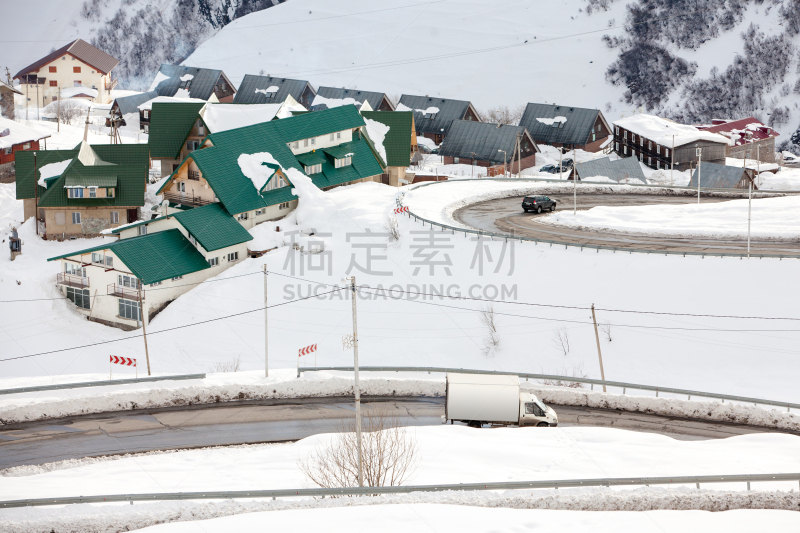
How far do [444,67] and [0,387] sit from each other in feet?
416

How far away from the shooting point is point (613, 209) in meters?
61.6

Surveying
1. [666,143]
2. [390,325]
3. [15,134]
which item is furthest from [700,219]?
[15,134]

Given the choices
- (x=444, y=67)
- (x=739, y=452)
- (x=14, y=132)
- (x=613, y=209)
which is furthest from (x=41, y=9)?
(x=739, y=452)

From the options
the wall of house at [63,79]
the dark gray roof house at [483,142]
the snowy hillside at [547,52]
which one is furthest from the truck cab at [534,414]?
the wall of house at [63,79]

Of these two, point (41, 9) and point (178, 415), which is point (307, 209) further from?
point (41, 9)

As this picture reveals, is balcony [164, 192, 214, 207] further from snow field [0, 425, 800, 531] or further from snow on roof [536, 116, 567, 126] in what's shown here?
snow on roof [536, 116, 567, 126]

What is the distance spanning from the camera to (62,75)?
12700 cm

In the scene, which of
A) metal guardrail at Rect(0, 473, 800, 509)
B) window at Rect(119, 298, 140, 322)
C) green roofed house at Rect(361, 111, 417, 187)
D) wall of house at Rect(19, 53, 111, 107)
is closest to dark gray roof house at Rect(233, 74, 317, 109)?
wall of house at Rect(19, 53, 111, 107)

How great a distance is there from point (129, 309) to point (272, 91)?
70.9 metres

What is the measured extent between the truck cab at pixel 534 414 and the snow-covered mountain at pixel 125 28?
147 meters

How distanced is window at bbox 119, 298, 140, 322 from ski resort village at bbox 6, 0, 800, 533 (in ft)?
0.47

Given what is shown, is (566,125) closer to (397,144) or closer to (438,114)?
(438,114)

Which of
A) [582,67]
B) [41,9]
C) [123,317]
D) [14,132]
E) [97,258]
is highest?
[41,9]

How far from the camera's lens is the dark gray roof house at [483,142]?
303 ft
